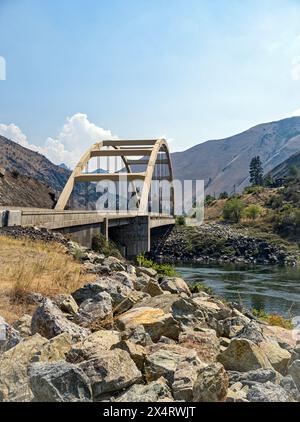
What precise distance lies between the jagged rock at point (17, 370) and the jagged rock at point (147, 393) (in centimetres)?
82

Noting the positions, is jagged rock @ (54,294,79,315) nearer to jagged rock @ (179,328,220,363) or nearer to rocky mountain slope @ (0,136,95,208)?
jagged rock @ (179,328,220,363)

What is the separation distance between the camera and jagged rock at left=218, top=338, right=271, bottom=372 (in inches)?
193

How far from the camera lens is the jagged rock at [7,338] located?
15.0ft

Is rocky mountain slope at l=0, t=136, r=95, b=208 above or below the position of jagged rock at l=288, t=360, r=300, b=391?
above

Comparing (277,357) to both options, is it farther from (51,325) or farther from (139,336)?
(51,325)

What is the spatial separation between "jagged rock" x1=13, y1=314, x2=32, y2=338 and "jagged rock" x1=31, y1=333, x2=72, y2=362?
755 millimetres

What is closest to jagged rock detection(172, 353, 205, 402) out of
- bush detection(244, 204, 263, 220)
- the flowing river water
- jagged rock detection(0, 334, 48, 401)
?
jagged rock detection(0, 334, 48, 401)

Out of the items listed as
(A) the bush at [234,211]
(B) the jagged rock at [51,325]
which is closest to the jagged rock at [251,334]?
(B) the jagged rock at [51,325]

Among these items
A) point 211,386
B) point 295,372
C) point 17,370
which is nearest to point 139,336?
point 211,386

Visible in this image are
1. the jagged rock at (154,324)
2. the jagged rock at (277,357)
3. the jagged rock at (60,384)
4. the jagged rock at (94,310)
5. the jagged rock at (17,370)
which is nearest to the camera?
the jagged rock at (60,384)

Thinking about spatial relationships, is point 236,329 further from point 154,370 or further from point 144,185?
point 144,185

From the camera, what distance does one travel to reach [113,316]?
22.0ft

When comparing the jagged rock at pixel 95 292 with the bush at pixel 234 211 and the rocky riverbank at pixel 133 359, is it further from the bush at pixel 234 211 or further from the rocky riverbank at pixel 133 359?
the bush at pixel 234 211
